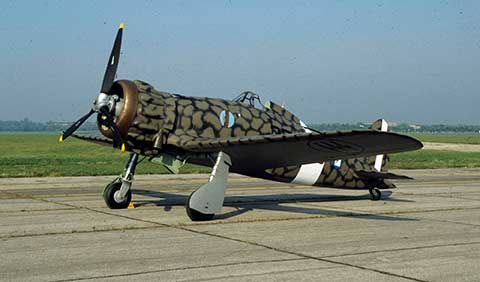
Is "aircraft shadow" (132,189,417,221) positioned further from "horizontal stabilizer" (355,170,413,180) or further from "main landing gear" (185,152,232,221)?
"horizontal stabilizer" (355,170,413,180)

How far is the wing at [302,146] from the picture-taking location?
10938mm

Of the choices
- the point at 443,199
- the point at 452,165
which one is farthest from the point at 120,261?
the point at 452,165

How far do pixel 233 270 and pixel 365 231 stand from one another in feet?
13.8

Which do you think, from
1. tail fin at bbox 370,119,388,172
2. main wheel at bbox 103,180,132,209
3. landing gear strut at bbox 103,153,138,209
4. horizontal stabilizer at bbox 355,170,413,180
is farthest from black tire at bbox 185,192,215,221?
tail fin at bbox 370,119,388,172

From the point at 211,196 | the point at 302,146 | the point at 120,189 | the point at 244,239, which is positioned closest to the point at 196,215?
the point at 211,196

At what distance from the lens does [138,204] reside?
15508 millimetres

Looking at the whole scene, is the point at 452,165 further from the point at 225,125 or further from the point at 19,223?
the point at 19,223

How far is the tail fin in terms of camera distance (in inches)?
693

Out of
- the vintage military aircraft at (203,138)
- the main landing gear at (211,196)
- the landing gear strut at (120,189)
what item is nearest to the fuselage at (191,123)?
the vintage military aircraft at (203,138)

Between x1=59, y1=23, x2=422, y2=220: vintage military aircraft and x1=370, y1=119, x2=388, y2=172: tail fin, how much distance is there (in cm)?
389

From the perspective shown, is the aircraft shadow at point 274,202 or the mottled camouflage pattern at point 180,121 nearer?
the mottled camouflage pattern at point 180,121

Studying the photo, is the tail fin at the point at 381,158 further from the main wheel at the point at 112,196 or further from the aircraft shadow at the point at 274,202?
the main wheel at the point at 112,196

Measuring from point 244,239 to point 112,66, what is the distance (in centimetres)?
478

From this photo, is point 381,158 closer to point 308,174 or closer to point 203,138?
point 308,174
